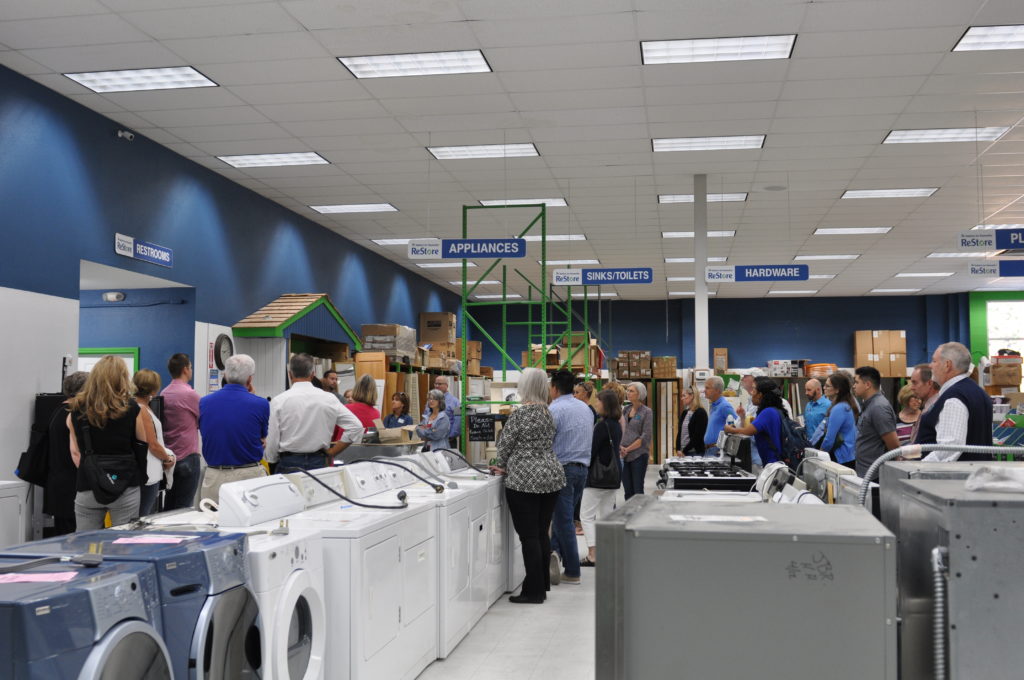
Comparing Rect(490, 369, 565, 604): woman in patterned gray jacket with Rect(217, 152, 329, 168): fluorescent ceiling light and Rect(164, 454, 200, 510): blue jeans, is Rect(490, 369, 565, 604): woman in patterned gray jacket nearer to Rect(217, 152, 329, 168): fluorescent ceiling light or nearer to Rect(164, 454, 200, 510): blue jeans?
Rect(164, 454, 200, 510): blue jeans

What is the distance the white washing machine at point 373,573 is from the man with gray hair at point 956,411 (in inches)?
100

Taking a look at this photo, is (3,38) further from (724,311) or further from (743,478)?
(724,311)

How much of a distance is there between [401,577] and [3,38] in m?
4.89

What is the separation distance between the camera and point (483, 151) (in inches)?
364

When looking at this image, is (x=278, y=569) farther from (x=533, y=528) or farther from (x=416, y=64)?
(x=416, y=64)

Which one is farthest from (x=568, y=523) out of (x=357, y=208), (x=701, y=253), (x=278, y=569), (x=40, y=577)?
(x=357, y=208)

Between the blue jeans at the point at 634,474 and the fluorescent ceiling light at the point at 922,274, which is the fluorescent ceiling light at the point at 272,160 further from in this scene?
the fluorescent ceiling light at the point at 922,274

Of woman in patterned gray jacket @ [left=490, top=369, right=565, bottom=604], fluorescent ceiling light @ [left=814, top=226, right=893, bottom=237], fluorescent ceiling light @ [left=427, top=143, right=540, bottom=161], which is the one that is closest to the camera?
woman in patterned gray jacket @ [left=490, top=369, right=565, bottom=604]

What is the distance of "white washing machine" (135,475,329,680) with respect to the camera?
323cm

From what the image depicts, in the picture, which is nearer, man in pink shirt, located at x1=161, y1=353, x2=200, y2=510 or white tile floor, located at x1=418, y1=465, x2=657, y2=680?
white tile floor, located at x1=418, y1=465, x2=657, y2=680

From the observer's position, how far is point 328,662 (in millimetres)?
3793

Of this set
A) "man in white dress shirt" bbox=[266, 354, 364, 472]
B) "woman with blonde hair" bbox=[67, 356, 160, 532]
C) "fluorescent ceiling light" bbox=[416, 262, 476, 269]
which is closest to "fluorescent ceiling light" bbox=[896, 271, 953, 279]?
"fluorescent ceiling light" bbox=[416, 262, 476, 269]

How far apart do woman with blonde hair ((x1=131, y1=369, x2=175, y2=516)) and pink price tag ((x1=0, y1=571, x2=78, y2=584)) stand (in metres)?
2.79

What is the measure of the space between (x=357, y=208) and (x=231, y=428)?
252 inches
